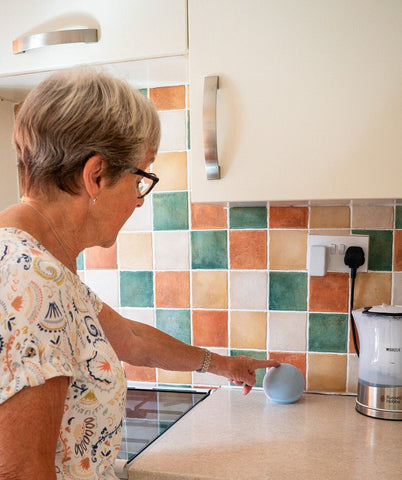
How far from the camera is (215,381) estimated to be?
5.23 feet

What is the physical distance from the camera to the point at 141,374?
5.45 feet

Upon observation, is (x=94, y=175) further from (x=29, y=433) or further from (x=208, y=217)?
(x=208, y=217)

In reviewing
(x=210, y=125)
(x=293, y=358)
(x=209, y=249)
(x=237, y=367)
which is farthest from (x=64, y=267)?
(x=293, y=358)

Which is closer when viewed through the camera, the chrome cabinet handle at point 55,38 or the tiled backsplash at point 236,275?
the chrome cabinet handle at point 55,38

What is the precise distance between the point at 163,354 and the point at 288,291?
1.41 ft

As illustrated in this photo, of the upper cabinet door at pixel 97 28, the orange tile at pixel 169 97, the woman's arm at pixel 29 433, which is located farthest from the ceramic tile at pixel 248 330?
the woman's arm at pixel 29 433

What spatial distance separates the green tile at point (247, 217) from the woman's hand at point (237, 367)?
0.39m

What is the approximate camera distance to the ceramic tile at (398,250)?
4.66ft

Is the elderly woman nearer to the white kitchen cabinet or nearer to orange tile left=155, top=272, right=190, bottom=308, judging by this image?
orange tile left=155, top=272, right=190, bottom=308

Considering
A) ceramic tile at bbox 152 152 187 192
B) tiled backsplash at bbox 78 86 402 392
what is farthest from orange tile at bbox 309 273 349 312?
→ ceramic tile at bbox 152 152 187 192

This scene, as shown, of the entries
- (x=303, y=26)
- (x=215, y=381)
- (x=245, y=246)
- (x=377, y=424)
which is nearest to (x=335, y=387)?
(x=377, y=424)

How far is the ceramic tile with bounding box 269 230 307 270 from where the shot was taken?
1490 millimetres

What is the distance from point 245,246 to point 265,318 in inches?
8.7

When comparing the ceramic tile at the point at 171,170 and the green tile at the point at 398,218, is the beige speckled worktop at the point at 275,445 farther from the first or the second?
the ceramic tile at the point at 171,170
